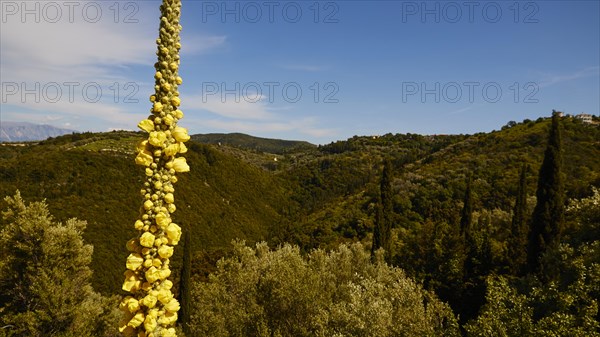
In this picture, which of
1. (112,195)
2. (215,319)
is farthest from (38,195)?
(215,319)

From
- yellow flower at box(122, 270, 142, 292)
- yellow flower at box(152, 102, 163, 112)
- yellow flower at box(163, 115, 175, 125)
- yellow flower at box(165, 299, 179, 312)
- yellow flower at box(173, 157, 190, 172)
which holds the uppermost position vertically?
yellow flower at box(152, 102, 163, 112)

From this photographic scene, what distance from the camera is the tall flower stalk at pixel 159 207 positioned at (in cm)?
327

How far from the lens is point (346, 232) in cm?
5219

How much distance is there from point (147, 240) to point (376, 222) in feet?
93.5

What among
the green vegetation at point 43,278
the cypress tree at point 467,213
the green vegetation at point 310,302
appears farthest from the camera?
the cypress tree at point 467,213

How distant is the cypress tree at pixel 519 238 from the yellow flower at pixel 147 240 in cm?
2930

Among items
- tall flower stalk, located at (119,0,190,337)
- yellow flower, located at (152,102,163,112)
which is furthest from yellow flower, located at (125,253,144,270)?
yellow flower, located at (152,102,163,112)

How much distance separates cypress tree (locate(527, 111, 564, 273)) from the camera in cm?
2365

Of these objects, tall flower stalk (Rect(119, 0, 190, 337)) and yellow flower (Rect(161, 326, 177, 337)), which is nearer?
tall flower stalk (Rect(119, 0, 190, 337))

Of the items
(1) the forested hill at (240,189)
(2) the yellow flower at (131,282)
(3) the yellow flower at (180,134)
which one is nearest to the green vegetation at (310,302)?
(2) the yellow flower at (131,282)

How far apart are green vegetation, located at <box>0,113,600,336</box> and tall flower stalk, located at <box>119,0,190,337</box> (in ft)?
31.8

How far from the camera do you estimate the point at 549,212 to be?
78.4 feet

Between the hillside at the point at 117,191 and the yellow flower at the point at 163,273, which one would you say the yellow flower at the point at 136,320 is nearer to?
the yellow flower at the point at 163,273

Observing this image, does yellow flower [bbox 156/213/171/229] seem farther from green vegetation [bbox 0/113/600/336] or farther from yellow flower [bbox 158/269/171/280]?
green vegetation [bbox 0/113/600/336]
